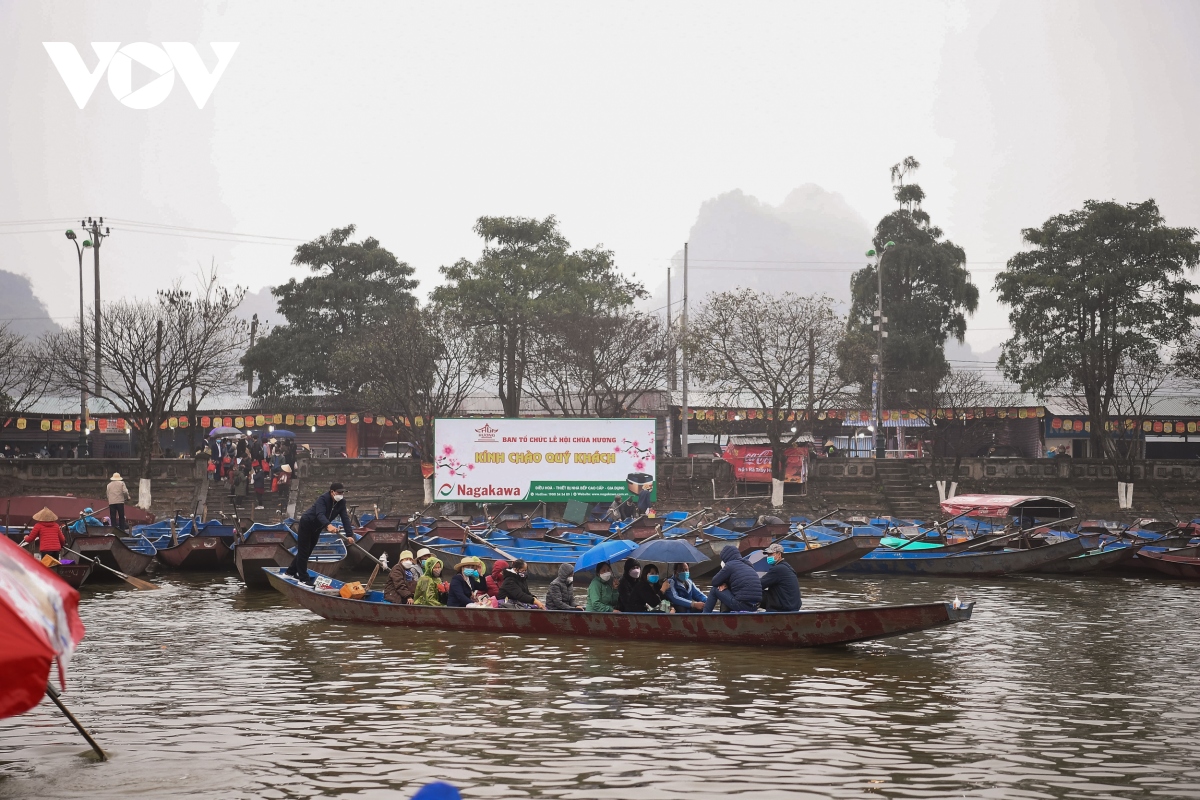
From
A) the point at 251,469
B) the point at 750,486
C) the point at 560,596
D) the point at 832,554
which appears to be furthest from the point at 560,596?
the point at 251,469

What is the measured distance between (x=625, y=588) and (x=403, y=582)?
4064mm

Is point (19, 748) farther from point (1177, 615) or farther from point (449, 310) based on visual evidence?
point (449, 310)

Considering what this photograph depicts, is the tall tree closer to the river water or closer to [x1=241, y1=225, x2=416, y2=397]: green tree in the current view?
[x1=241, y1=225, x2=416, y2=397]: green tree

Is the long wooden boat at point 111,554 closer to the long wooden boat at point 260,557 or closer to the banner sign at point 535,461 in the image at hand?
the long wooden boat at point 260,557

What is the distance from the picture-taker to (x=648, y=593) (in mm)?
16688

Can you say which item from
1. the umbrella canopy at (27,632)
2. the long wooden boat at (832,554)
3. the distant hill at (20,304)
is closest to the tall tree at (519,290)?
the long wooden boat at (832,554)

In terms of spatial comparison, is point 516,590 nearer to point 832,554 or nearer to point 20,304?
point 832,554

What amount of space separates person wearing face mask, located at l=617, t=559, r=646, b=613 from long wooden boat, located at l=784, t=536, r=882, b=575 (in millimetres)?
10107

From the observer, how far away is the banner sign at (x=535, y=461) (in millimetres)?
39125

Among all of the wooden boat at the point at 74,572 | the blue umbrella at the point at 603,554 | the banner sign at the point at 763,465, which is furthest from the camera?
the banner sign at the point at 763,465

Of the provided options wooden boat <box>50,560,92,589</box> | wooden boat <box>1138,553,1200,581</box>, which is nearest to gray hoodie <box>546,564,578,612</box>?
wooden boat <box>50,560,92,589</box>

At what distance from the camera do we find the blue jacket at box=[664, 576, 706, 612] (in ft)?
53.4

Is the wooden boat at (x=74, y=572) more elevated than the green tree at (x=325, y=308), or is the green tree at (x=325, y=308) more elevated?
the green tree at (x=325, y=308)

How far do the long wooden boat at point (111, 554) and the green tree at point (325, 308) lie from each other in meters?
32.5
